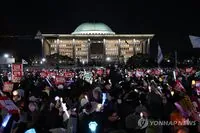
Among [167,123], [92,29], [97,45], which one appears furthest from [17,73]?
[92,29]

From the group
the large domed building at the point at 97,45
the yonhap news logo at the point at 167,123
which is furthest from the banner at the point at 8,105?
the large domed building at the point at 97,45

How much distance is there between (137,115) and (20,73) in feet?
43.4

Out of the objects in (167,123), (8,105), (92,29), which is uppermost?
(92,29)

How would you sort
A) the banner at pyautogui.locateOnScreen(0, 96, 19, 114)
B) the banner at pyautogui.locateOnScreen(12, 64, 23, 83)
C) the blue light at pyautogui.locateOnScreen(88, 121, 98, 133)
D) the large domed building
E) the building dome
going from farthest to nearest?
the building dome
the large domed building
the banner at pyautogui.locateOnScreen(12, 64, 23, 83)
the banner at pyautogui.locateOnScreen(0, 96, 19, 114)
the blue light at pyautogui.locateOnScreen(88, 121, 98, 133)

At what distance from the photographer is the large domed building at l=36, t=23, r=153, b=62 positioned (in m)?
152

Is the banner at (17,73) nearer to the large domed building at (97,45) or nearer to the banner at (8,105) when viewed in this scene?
the banner at (8,105)

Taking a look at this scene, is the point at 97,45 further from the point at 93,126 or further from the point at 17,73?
the point at 93,126

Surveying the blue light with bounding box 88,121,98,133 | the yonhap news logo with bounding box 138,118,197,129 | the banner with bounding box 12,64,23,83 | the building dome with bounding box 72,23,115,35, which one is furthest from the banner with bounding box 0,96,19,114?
the building dome with bounding box 72,23,115,35

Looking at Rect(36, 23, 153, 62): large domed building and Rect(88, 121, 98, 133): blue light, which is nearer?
Rect(88, 121, 98, 133): blue light

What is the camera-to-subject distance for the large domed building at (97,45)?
6004 inches

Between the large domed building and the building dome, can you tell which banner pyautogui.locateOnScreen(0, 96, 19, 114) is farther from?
the building dome

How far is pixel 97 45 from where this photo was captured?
15425cm

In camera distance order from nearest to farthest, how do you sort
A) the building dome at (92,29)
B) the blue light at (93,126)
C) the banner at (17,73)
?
Answer: the blue light at (93,126), the banner at (17,73), the building dome at (92,29)

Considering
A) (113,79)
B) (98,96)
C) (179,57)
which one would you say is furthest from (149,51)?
(98,96)
